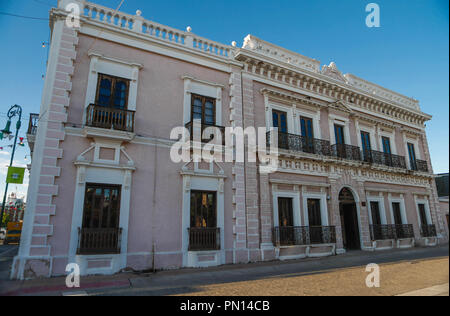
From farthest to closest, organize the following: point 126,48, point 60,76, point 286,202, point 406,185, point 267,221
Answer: point 406,185 → point 286,202 → point 267,221 → point 126,48 → point 60,76

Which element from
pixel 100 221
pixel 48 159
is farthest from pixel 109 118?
pixel 100 221

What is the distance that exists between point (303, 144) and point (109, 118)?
8932 mm

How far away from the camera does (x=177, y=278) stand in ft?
27.6

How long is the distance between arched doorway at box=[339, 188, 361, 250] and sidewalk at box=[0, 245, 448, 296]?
3353mm

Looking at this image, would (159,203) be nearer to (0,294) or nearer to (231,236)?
(231,236)

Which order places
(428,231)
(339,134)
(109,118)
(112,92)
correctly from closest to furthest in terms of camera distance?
(109,118), (112,92), (339,134), (428,231)

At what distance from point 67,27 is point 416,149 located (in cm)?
2183

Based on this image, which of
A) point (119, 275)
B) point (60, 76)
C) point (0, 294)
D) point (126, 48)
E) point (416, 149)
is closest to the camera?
point (0, 294)

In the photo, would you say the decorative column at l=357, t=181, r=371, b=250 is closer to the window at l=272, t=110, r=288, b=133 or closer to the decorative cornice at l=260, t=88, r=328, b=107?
the decorative cornice at l=260, t=88, r=328, b=107

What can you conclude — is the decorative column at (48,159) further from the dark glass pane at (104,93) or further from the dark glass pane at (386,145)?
the dark glass pane at (386,145)

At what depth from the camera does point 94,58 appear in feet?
32.8

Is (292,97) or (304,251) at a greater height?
(292,97)

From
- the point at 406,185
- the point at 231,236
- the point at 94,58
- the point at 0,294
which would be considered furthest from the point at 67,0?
the point at 406,185

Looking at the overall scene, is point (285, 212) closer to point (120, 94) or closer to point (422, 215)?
point (120, 94)
